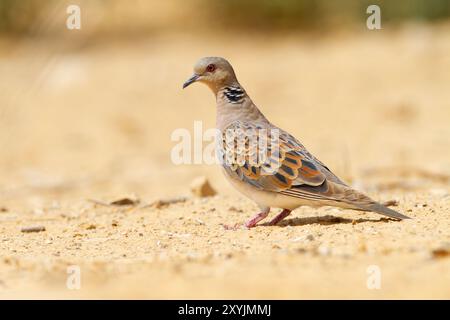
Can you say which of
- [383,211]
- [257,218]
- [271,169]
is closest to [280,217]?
[257,218]

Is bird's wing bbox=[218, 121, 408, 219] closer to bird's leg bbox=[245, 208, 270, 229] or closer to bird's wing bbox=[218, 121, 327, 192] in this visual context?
bird's wing bbox=[218, 121, 327, 192]

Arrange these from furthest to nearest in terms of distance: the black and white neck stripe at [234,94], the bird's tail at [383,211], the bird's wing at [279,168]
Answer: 1. the black and white neck stripe at [234,94]
2. the bird's wing at [279,168]
3. the bird's tail at [383,211]

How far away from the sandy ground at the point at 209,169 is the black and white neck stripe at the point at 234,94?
95cm

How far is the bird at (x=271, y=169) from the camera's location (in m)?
5.93

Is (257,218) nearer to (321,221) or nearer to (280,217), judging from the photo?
(280,217)

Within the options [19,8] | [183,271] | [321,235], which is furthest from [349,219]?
[19,8]

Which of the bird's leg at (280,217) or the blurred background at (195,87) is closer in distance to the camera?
the bird's leg at (280,217)

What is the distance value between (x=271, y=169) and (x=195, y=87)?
10403 mm

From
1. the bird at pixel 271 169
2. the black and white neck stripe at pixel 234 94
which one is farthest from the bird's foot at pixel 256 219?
the black and white neck stripe at pixel 234 94

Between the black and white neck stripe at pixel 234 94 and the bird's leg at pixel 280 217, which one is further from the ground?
the black and white neck stripe at pixel 234 94

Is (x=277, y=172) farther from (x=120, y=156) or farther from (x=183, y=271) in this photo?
(x=120, y=156)

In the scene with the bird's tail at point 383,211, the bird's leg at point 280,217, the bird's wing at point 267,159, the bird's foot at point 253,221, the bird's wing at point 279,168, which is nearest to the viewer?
the bird's tail at point 383,211

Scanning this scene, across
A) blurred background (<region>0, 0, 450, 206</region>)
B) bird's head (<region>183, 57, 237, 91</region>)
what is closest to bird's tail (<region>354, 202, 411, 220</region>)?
bird's head (<region>183, 57, 237, 91</region>)

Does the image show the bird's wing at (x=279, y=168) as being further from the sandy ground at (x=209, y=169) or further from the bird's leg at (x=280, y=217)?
the bird's leg at (x=280, y=217)
